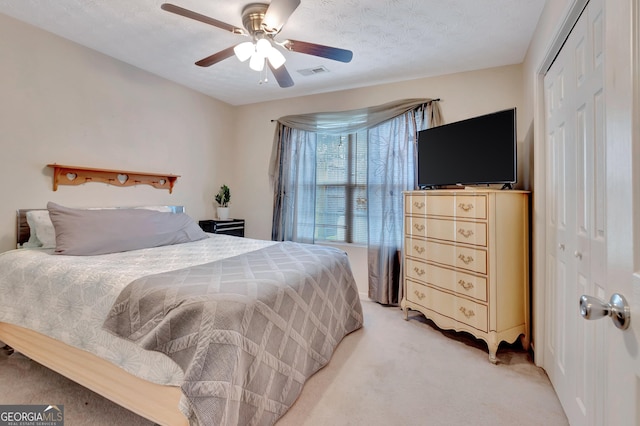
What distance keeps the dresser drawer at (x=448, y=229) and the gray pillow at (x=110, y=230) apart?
2.16 m

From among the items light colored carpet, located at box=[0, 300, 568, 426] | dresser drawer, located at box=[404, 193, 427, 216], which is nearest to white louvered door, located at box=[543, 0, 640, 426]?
light colored carpet, located at box=[0, 300, 568, 426]

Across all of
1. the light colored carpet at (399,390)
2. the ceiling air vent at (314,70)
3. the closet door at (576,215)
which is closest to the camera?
the closet door at (576,215)

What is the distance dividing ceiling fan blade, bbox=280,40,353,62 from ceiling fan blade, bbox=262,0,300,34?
161 millimetres

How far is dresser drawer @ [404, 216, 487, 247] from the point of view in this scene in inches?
86.7

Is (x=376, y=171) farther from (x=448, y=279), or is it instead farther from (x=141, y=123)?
(x=141, y=123)

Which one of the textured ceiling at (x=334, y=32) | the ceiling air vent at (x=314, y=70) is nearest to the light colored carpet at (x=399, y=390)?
the textured ceiling at (x=334, y=32)

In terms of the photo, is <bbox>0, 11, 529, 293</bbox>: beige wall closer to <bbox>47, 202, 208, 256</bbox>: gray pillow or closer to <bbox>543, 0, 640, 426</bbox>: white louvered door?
<bbox>47, 202, 208, 256</bbox>: gray pillow

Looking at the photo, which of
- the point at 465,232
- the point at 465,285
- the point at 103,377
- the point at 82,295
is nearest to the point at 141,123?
the point at 82,295

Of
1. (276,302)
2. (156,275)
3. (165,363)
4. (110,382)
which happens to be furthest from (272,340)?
(110,382)

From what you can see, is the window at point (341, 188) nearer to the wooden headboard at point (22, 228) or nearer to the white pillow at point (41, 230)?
the white pillow at point (41, 230)

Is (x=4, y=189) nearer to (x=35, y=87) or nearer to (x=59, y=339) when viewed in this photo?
(x=35, y=87)

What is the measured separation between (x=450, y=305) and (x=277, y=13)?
2418 millimetres

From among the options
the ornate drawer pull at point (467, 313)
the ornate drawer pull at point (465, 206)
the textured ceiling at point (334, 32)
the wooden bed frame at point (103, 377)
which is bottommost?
the wooden bed frame at point (103, 377)

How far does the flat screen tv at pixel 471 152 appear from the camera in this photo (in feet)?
7.54
